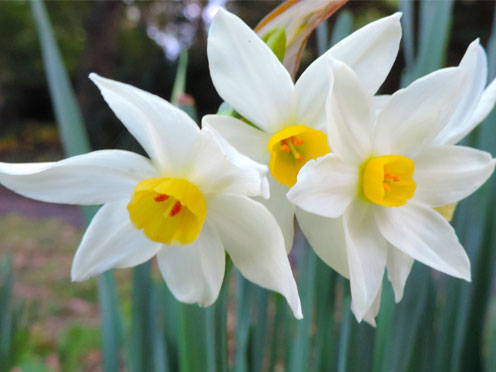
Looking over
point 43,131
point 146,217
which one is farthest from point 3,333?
point 43,131

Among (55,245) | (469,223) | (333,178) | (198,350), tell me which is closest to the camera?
(333,178)

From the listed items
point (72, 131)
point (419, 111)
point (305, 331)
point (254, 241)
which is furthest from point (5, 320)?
point (419, 111)

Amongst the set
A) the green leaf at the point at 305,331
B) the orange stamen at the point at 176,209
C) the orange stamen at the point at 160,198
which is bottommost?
the green leaf at the point at 305,331

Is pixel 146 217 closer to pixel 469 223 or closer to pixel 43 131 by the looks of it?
pixel 469 223

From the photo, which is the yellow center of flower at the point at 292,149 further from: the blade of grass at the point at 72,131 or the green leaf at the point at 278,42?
the blade of grass at the point at 72,131

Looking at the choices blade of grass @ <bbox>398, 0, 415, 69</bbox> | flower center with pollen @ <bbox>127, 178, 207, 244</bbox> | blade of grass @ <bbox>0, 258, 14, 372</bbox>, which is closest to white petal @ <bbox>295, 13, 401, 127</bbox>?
flower center with pollen @ <bbox>127, 178, 207, 244</bbox>

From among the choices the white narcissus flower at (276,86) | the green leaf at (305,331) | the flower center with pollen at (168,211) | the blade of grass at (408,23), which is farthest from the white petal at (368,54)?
the blade of grass at (408,23)
